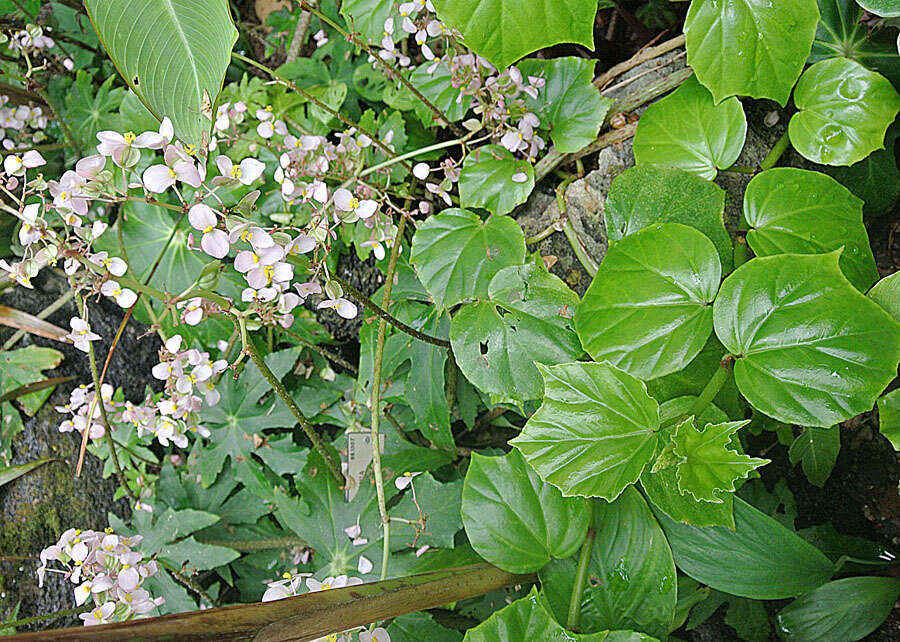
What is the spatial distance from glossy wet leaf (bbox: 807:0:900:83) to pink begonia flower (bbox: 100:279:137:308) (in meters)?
1.07

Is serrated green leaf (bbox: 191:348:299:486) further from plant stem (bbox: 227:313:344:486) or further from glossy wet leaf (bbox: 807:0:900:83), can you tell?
glossy wet leaf (bbox: 807:0:900:83)

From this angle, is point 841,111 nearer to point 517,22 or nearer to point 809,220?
point 809,220

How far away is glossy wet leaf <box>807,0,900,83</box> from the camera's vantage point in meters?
0.96

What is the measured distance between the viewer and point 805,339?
75 cm

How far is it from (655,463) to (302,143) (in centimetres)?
83

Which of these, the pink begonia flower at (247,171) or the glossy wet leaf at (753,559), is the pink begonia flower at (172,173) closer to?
the pink begonia flower at (247,171)

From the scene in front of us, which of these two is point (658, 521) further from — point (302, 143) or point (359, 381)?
point (302, 143)

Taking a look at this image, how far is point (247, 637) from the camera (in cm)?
66

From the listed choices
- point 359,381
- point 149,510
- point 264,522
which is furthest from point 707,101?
point 149,510

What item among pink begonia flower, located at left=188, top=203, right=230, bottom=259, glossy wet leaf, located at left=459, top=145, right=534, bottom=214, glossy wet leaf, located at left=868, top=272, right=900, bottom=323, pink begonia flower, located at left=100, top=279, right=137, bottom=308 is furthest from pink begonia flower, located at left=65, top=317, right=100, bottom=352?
glossy wet leaf, located at left=868, top=272, right=900, bottom=323

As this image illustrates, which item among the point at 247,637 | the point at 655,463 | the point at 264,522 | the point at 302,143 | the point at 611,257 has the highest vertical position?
the point at 302,143

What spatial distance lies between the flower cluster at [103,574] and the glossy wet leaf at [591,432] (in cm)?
61

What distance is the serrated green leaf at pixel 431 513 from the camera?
1.15m

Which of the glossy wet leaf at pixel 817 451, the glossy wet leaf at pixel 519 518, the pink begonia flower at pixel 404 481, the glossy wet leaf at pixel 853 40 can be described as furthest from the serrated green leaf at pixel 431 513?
the glossy wet leaf at pixel 853 40
